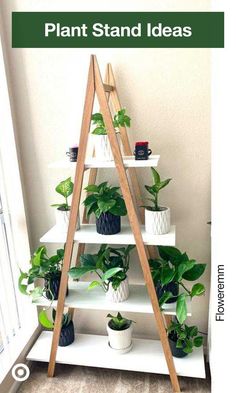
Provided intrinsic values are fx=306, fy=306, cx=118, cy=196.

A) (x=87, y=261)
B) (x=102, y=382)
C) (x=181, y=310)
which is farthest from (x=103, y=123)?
(x=102, y=382)

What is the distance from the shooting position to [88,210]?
57.8 inches

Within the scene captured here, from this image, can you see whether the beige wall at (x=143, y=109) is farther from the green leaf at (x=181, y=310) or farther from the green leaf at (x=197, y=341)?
the green leaf at (x=181, y=310)

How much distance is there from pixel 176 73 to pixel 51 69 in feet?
1.98

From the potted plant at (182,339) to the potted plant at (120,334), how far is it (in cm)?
21

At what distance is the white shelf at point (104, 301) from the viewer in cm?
144

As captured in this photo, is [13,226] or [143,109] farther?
[13,226]

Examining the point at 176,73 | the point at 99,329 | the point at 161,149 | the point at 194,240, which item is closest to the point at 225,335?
the point at 194,240

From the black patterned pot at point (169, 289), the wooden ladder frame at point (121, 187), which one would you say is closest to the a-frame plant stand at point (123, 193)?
the wooden ladder frame at point (121, 187)

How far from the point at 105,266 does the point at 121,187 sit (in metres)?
0.44

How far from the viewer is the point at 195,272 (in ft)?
4.69

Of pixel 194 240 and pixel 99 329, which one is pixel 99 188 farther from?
pixel 99 329

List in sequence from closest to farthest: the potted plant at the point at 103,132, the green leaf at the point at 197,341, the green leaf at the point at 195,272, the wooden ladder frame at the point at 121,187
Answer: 1. the wooden ladder frame at the point at 121,187
2. the potted plant at the point at 103,132
3. the green leaf at the point at 195,272
4. the green leaf at the point at 197,341

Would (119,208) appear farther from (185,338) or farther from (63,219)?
(185,338)

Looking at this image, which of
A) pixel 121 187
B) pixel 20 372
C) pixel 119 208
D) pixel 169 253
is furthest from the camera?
pixel 20 372
